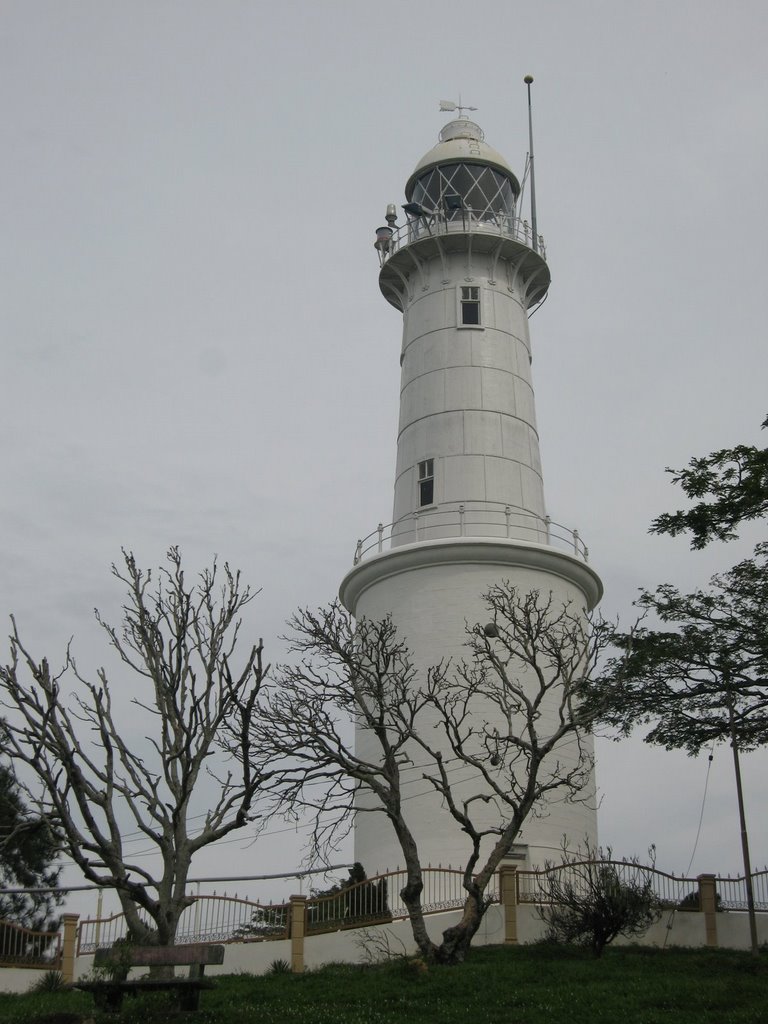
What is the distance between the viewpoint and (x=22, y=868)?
2709 cm

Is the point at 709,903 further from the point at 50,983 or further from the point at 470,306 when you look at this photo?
the point at 470,306

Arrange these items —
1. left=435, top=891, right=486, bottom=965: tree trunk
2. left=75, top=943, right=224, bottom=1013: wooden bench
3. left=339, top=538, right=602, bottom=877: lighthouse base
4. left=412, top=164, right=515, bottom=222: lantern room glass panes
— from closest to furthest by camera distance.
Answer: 1. left=75, top=943, right=224, bottom=1013: wooden bench
2. left=435, top=891, right=486, bottom=965: tree trunk
3. left=339, top=538, right=602, bottom=877: lighthouse base
4. left=412, top=164, right=515, bottom=222: lantern room glass panes

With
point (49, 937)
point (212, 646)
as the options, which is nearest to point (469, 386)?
point (212, 646)

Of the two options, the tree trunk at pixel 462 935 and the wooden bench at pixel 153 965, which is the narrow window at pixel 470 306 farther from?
→ the wooden bench at pixel 153 965

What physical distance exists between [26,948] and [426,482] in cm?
1329

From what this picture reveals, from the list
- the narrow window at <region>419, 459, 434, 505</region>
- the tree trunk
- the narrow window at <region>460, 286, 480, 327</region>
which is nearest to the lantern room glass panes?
the narrow window at <region>460, 286, 480, 327</region>

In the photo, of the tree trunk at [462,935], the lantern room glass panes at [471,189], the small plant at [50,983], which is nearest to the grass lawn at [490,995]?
the tree trunk at [462,935]

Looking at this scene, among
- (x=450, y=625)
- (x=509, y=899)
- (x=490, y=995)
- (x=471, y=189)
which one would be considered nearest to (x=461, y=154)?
(x=471, y=189)

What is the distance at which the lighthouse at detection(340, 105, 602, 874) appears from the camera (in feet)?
88.5

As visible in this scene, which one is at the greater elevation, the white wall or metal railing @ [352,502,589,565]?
metal railing @ [352,502,589,565]

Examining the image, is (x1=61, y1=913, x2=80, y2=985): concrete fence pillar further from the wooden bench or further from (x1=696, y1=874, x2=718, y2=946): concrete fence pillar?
(x1=696, y1=874, x2=718, y2=946): concrete fence pillar

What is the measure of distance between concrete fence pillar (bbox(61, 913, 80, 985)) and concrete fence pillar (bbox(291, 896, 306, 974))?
3.84 m

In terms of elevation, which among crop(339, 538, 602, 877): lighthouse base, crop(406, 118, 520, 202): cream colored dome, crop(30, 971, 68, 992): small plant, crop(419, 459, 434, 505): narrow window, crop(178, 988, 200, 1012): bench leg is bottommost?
crop(178, 988, 200, 1012): bench leg

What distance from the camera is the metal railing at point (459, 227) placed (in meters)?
31.7
